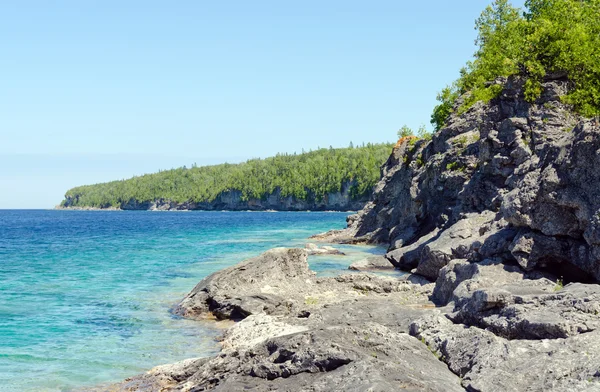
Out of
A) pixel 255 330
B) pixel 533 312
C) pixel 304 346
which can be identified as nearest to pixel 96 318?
pixel 255 330

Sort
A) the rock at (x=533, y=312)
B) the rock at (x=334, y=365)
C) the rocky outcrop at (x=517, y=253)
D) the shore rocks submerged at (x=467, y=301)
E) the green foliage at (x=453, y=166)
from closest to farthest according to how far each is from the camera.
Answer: the rock at (x=334, y=365), the shore rocks submerged at (x=467, y=301), the rocky outcrop at (x=517, y=253), the rock at (x=533, y=312), the green foliage at (x=453, y=166)

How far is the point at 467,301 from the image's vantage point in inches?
547

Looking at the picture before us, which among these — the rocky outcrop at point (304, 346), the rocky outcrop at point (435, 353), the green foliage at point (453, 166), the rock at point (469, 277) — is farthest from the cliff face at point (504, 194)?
the rocky outcrop at point (304, 346)

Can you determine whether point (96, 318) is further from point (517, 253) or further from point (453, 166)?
point (453, 166)

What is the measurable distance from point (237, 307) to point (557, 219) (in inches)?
448

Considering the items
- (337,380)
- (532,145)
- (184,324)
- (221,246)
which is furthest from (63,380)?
(221,246)

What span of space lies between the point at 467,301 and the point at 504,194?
17.3 m

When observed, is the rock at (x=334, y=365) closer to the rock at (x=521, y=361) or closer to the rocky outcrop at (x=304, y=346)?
the rocky outcrop at (x=304, y=346)

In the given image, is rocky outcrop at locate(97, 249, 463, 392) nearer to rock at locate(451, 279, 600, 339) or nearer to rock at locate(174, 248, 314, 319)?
rock at locate(174, 248, 314, 319)

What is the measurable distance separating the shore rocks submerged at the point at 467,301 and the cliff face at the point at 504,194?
65mm

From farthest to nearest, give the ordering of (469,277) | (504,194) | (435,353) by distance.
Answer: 1. (504,194)
2. (469,277)
3. (435,353)

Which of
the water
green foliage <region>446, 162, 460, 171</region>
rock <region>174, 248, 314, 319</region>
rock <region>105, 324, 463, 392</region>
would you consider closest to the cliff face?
green foliage <region>446, 162, 460, 171</region>

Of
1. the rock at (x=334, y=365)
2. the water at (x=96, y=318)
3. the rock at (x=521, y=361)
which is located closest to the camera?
the rock at (x=521, y=361)

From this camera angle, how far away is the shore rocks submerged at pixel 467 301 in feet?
33.1
